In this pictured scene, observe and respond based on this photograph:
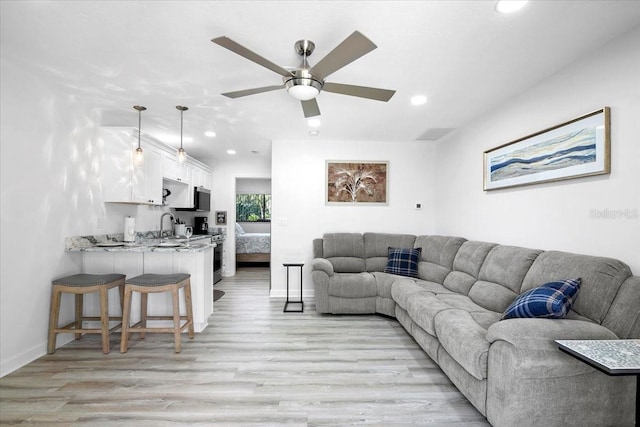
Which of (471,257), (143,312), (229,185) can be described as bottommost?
(143,312)

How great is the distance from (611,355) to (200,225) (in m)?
6.07

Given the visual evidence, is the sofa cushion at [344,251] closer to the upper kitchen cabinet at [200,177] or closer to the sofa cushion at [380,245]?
the sofa cushion at [380,245]

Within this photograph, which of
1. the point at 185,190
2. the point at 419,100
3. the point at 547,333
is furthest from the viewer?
the point at 185,190

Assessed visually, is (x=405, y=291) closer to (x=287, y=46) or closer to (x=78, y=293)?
(x=287, y=46)

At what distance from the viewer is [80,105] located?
3.14m

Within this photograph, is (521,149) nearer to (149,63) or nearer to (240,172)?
(149,63)

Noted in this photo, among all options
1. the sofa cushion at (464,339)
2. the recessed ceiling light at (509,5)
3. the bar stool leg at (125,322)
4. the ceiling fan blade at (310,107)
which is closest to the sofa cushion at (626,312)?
the sofa cushion at (464,339)

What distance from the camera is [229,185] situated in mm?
6395

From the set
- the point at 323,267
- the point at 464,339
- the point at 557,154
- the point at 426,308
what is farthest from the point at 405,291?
the point at 557,154

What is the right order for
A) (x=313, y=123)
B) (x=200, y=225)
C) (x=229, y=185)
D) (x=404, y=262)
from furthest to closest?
1. (x=229, y=185)
2. (x=200, y=225)
3. (x=404, y=262)
4. (x=313, y=123)

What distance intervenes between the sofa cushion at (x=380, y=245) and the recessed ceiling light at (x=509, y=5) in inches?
123

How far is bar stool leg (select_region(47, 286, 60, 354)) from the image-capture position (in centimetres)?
268

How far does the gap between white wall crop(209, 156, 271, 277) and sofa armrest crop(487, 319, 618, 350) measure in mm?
5336

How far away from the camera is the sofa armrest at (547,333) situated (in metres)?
1.61
